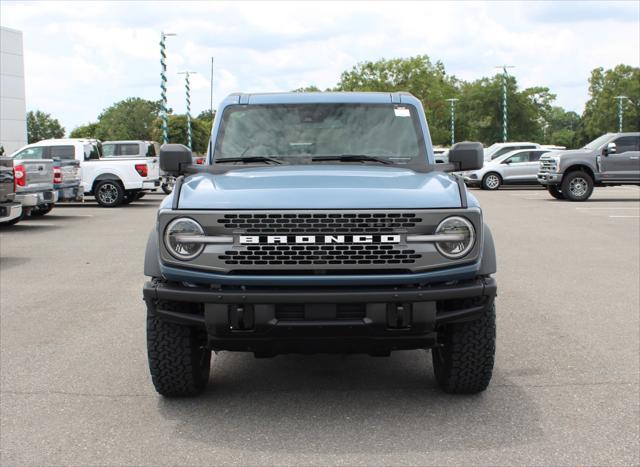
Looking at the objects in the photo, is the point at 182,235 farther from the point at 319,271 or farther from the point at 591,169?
the point at 591,169

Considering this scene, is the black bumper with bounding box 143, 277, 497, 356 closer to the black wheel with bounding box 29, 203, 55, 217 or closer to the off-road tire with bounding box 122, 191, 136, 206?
the black wheel with bounding box 29, 203, 55, 217

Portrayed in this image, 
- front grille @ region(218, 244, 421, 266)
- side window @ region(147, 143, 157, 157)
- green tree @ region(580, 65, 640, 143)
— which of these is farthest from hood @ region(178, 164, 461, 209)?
green tree @ region(580, 65, 640, 143)

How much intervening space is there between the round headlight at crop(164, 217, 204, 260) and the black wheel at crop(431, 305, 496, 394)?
1.45 m

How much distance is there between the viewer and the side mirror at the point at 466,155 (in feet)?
19.1

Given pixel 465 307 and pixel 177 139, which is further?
pixel 177 139

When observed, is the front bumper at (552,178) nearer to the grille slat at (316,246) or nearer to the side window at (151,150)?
the side window at (151,150)

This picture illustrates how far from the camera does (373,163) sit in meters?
5.84

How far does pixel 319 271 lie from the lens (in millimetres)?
4516

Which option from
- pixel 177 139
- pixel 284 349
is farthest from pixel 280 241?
pixel 177 139

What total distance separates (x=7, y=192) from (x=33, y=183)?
11.4 feet

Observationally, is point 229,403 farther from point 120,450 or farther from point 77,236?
point 77,236

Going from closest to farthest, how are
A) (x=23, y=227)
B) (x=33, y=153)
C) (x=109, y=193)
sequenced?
(x=23, y=227) < (x=33, y=153) < (x=109, y=193)

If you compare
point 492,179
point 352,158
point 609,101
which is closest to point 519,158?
point 492,179

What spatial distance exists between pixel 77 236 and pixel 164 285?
1174cm
